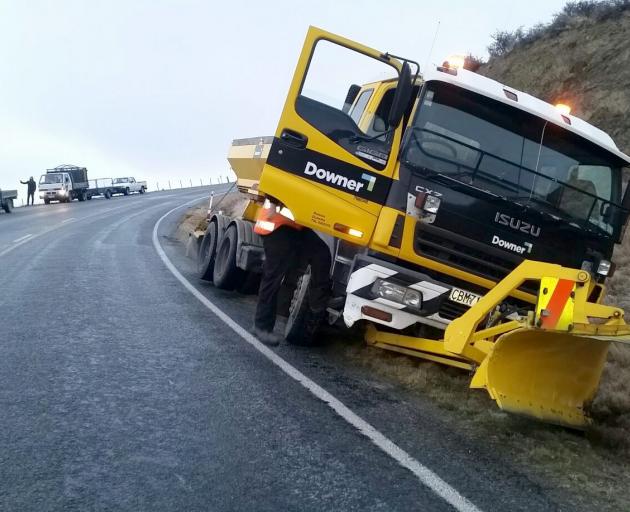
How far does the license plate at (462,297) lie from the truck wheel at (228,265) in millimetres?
4328

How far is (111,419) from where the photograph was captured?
4152mm

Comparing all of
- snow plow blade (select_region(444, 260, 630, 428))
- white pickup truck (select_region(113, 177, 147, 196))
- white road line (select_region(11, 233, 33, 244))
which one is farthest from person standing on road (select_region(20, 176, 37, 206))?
snow plow blade (select_region(444, 260, 630, 428))

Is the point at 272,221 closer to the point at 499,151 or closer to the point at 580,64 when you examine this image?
the point at 499,151

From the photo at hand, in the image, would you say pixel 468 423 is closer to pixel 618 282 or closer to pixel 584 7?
pixel 618 282

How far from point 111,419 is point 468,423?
2584 mm

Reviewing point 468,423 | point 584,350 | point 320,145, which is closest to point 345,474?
point 468,423

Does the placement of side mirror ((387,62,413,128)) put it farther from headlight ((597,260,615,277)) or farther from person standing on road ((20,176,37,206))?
person standing on road ((20,176,37,206))

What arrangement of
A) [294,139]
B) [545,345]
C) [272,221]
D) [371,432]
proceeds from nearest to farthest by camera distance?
[371,432], [545,345], [294,139], [272,221]

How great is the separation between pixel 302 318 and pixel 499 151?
8.43ft

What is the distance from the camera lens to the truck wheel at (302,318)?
6.50 m

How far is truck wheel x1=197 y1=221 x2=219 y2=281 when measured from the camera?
Result: 34.0 ft

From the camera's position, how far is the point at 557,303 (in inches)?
164

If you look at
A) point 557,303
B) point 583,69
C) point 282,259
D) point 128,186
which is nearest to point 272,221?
point 282,259

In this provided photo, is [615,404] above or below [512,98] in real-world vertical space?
below
